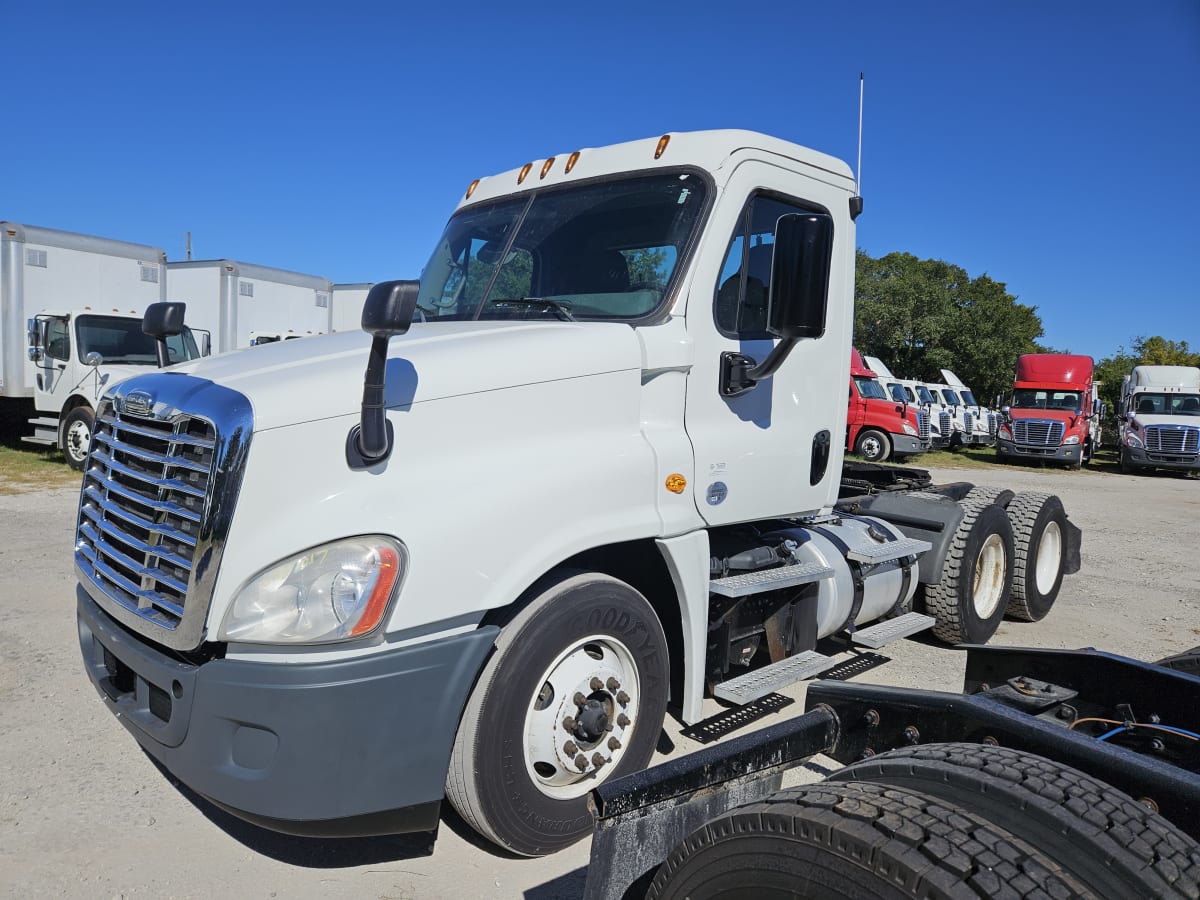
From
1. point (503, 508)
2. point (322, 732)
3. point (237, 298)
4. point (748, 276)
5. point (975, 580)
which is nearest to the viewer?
point (322, 732)

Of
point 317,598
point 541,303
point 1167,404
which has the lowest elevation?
point 317,598

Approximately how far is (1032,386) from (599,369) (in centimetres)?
2694

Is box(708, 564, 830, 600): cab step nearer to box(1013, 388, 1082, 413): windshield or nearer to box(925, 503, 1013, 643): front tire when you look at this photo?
box(925, 503, 1013, 643): front tire

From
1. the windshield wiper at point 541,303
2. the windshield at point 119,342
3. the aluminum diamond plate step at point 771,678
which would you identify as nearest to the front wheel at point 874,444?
the windshield at point 119,342

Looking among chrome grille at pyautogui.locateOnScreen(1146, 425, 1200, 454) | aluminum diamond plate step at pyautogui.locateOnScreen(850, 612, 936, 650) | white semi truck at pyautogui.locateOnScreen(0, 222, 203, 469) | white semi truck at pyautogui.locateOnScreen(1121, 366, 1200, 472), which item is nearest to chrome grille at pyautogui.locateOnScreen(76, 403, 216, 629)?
aluminum diamond plate step at pyautogui.locateOnScreen(850, 612, 936, 650)

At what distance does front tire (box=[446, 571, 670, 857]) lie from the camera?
2.84 metres

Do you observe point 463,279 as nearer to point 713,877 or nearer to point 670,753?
point 670,753

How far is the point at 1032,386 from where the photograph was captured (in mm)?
26594

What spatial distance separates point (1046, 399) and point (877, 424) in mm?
6924

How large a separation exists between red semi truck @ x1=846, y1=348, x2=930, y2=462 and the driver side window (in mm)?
19800

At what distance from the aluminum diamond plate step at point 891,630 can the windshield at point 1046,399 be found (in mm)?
23696

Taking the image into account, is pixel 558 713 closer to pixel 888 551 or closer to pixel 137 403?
pixel 137 403

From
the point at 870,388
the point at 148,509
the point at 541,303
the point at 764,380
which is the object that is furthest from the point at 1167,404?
the point at 148,509

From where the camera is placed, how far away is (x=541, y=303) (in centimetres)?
376
